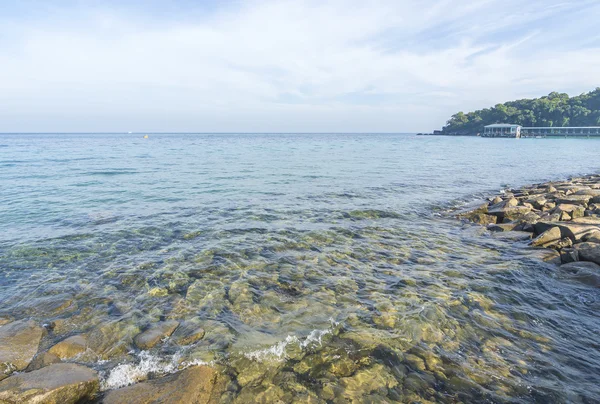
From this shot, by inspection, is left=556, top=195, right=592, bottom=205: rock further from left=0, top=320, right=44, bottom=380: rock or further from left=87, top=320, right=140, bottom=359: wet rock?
left=0, top=320, right=44, bottom=380: rock

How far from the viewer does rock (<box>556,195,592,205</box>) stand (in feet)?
49.3

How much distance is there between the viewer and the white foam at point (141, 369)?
4.81 meters

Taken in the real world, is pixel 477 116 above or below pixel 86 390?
above

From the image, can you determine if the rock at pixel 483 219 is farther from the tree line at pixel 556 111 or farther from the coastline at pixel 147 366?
the tree line at pixel 556 111

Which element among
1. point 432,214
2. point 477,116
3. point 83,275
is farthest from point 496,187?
point 477,116

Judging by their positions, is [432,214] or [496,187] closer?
[432,214]

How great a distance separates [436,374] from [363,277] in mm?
3468

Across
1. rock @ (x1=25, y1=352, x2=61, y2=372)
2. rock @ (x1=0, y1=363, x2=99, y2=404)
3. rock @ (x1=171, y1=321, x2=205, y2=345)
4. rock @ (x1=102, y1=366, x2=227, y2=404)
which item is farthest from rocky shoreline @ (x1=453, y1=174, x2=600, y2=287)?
rock @ (x1=25, y1=352, x2=61, y2=372)

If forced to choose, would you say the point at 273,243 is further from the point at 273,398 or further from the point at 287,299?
the point at 273,398

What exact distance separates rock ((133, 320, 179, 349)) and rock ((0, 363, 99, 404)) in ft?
3.17

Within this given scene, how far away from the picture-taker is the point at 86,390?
4445 mm

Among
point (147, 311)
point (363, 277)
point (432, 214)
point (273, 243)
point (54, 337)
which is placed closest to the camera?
point (54, 337)

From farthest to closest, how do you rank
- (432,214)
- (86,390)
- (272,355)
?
(432,214) → (272,355) → (86,390)

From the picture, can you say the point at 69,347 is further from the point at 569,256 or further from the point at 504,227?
the point at 504,227
